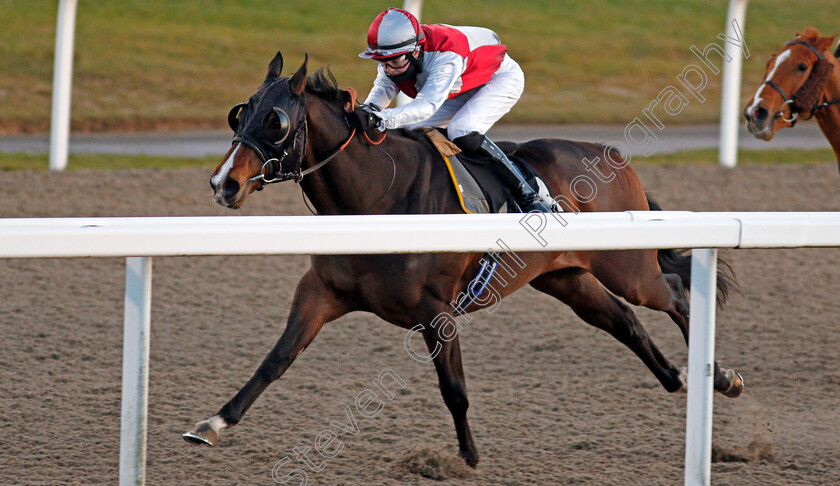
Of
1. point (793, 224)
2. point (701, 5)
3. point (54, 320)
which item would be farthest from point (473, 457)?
point (701, 5)

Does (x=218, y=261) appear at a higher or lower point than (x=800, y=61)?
lower

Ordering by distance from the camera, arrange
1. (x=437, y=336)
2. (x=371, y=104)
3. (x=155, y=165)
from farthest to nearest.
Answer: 1. (x=155, y=165)
2. (x=371, y=104)
3. (x=437, y=336)

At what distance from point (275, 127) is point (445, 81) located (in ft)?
2.41

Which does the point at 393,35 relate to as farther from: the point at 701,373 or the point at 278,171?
the point at 701,373

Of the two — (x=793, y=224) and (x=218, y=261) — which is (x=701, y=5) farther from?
(x=793, y=224)

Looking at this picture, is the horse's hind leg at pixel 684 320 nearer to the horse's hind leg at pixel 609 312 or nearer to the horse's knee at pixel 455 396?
the horse's hind leg at pixel 609 312

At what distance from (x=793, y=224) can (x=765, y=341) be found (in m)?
2.94

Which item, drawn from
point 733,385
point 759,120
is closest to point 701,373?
point 733,385

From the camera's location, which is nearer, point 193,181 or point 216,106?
point 193,181

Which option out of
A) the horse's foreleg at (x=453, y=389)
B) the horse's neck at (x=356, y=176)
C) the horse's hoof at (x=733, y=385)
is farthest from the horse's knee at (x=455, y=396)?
the horse's hoof at (x=733, y=385)

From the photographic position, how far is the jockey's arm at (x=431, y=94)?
11.0 feet

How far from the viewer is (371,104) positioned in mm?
3486

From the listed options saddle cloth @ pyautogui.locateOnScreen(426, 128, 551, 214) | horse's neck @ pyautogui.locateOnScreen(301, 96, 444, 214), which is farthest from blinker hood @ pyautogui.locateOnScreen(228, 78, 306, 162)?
saddle cloth @ pyautogui.locateOnScreen(426, 128, 551, 214)

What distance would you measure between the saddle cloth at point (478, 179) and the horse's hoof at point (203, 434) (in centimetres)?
113
